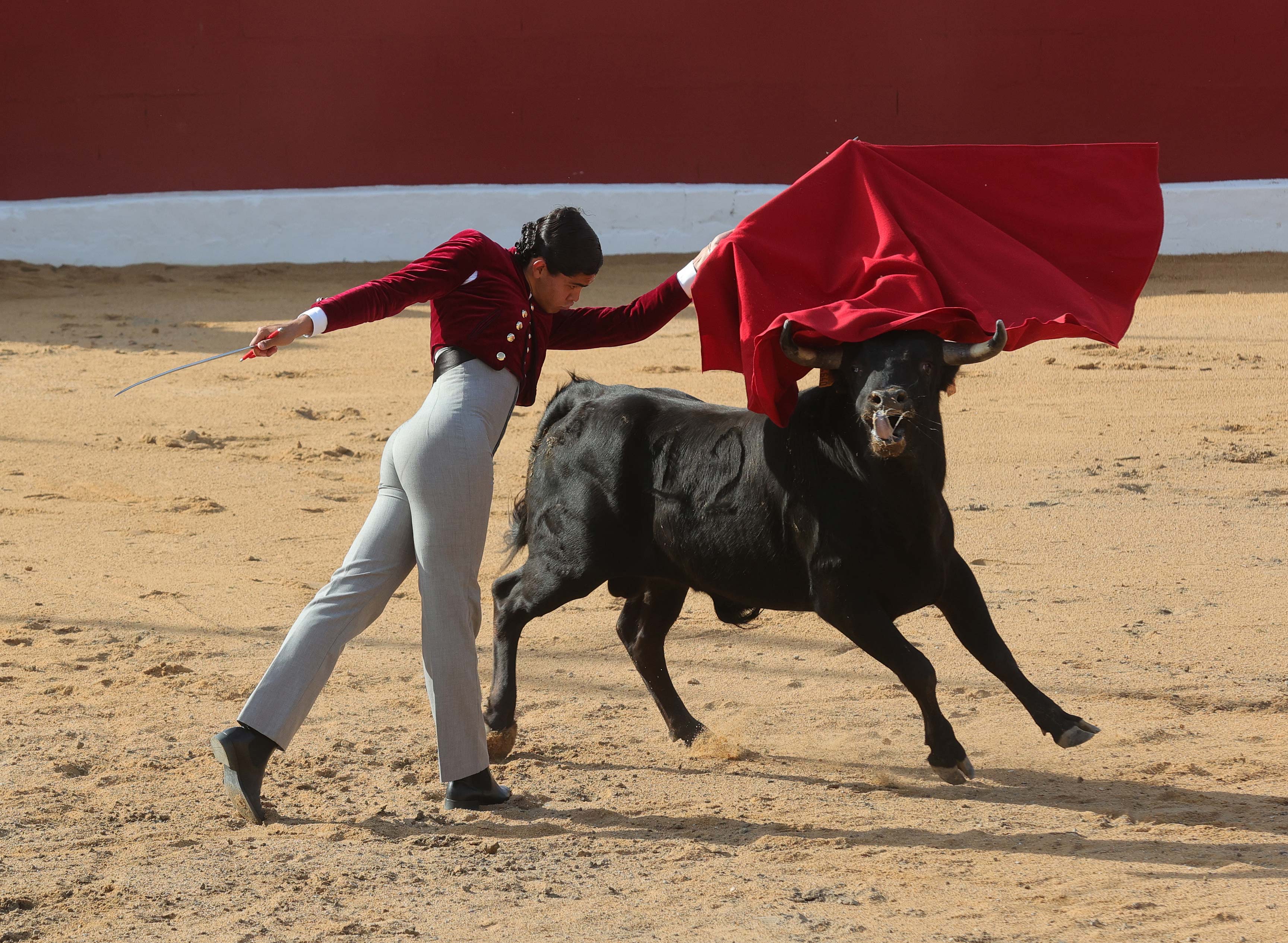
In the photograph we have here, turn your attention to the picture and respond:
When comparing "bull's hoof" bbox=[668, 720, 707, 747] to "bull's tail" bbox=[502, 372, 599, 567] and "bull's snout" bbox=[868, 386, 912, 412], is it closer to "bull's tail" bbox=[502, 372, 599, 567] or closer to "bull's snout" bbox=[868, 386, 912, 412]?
"bull's tail" bbox=[502, 372, 599, 567]

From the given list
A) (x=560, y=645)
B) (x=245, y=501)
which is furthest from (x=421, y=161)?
(x=560, y=645)

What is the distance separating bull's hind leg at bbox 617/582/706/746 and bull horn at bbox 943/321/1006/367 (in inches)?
34.8

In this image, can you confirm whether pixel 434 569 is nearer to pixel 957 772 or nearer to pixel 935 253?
pixel 957 772

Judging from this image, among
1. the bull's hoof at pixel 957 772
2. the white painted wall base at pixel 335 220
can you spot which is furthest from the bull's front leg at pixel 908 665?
the white painted wall base at pixel 335 220

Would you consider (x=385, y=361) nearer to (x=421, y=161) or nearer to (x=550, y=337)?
(x=421, y=161)

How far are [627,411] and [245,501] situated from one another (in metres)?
2.75

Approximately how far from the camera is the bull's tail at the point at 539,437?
381 centimetres

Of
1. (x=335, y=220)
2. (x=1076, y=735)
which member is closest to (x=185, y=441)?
(x=1076, y=735)

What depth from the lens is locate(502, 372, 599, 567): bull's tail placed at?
3814mm

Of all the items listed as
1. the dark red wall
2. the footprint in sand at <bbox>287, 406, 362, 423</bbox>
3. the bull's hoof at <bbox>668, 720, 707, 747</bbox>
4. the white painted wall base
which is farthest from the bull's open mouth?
the dark red wall

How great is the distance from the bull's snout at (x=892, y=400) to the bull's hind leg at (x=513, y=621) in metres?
0.87

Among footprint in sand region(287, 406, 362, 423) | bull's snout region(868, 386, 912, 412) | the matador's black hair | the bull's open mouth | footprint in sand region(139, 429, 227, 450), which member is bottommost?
footprint in sand region(139, 429, 227, 450)

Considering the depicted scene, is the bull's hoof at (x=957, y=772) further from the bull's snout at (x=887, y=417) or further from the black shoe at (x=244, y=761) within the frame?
the black shoe at (x=244, y=761)

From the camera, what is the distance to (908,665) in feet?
10.4
